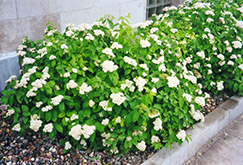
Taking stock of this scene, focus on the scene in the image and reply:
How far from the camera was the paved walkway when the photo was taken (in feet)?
10.8

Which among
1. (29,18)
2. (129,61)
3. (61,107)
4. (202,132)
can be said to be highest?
(29,18)

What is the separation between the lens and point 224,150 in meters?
3.50

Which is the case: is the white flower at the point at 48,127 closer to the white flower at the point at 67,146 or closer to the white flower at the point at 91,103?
the white flower at the point at 67,146

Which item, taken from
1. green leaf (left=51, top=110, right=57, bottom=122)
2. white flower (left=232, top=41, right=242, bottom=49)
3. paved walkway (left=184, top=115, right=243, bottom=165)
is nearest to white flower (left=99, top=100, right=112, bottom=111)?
green leaf (left=51, top=110, right=57, bottom=122)

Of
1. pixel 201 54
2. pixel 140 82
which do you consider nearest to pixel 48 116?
pixel 140 82

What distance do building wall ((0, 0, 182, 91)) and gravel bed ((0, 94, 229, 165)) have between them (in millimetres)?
1260

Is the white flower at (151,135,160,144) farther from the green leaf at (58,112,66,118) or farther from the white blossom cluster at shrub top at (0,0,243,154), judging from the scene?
the green leaf at (58,112,66,118)

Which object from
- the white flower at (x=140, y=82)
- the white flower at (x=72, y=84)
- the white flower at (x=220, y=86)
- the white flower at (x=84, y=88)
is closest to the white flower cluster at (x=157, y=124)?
the white flower at (x=140, y=82)

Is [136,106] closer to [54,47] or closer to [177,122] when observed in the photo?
[177,122]

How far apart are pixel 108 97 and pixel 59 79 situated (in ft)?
2.01

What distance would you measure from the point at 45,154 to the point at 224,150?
7.97ft

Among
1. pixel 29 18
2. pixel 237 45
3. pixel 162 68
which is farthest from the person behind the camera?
pixel 237 45

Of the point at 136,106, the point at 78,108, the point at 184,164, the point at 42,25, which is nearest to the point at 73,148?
the point at 78,108

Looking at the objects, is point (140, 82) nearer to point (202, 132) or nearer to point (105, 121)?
point (105, 121)
